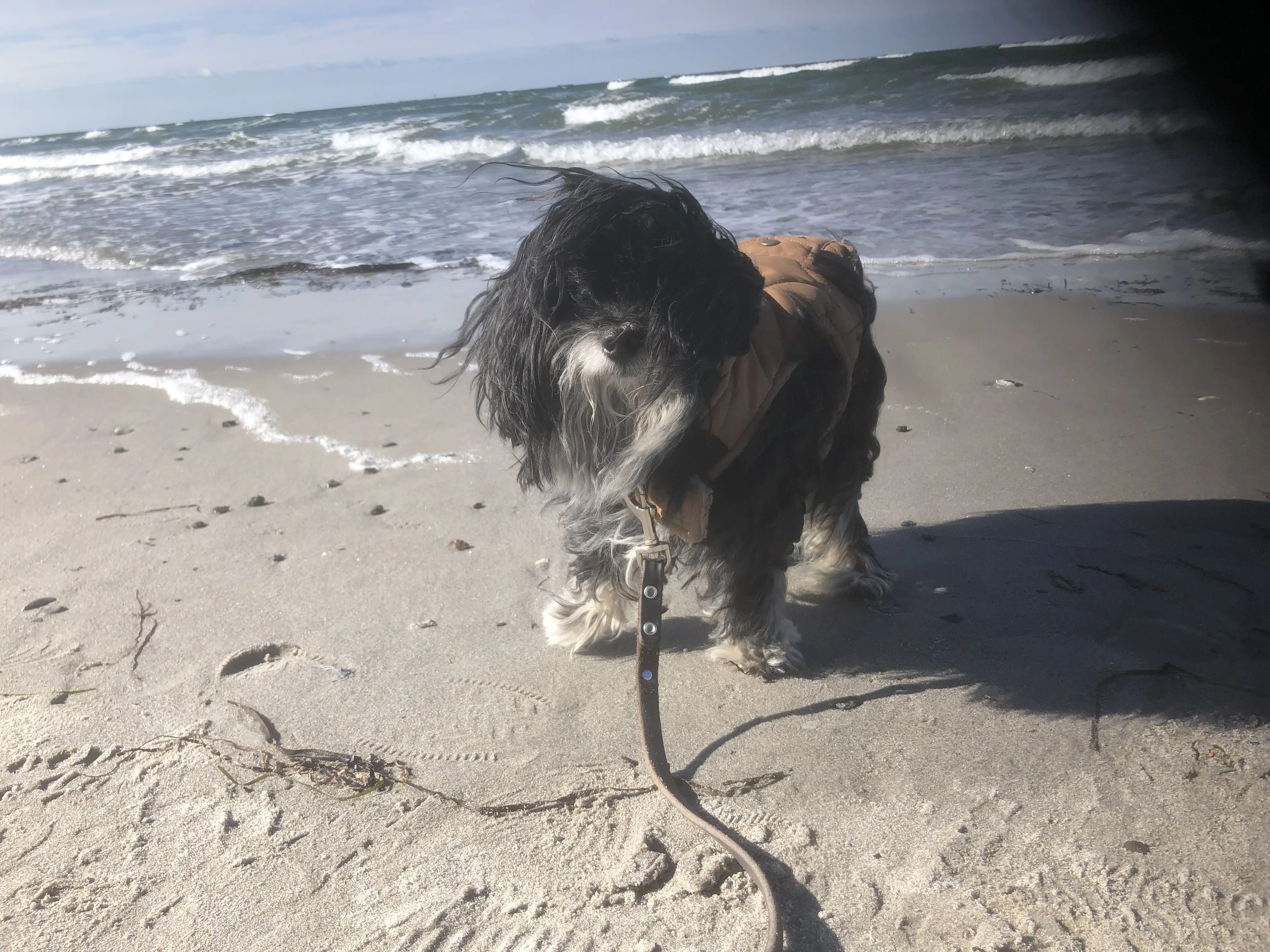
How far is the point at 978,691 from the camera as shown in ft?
8.90

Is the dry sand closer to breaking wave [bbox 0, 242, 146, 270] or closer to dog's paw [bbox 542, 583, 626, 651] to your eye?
dog's paw [bbox 542, 583, 626, 651]

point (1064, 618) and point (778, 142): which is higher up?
point (778, 142)

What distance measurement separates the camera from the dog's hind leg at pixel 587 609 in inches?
116

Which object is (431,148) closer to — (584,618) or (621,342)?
(584,618)

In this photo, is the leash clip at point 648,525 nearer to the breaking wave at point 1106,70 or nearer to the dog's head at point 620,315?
the dog's head at point 620,315

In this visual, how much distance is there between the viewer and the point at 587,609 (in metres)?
3.02

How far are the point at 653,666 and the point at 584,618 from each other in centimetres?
65

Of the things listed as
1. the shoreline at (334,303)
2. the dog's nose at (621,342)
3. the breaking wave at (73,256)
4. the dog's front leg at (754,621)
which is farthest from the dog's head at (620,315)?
the breaking wave at (73,256)

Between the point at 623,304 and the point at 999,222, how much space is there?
770 cm

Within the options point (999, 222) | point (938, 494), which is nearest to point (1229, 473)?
point (938, 494)

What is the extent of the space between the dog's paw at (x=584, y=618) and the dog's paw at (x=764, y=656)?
1.21 feet

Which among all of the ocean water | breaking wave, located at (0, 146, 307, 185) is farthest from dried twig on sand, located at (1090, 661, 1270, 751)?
breaking wave, located at (0, 146, 307, 185)

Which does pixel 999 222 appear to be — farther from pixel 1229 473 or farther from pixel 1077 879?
pixel 1077 879

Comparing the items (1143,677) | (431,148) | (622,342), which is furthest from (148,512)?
(431,148)
